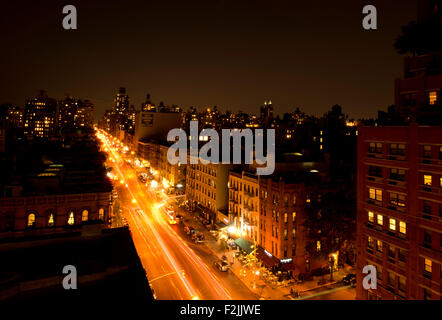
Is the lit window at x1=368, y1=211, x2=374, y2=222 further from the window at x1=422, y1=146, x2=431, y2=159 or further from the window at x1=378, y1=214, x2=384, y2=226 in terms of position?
the window at x1=422, y1=146, x2=431, y2=159

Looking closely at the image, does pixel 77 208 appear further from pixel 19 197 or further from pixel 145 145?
pixel 145 145

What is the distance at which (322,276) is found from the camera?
120ft

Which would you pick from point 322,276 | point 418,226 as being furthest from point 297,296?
point 418,226

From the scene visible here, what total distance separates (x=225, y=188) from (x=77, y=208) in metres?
28.8

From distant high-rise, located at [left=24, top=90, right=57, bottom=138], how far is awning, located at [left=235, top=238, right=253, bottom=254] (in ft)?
570

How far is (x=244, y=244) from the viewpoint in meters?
40.8

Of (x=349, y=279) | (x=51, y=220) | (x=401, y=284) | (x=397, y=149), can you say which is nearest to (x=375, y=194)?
(x=397, y=149)

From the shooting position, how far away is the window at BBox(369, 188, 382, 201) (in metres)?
26.9

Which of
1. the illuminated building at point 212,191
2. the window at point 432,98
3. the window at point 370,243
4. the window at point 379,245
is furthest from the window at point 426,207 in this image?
the illuminated building at point 212,191

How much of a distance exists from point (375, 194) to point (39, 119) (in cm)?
20349

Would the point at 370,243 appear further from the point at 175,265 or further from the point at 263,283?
the point at 175,265

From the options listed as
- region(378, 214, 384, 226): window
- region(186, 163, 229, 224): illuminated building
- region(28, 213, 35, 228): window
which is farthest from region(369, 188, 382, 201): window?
region(28, 213, 35, 228): window

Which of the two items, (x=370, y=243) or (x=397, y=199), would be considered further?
(x=370, y=243)

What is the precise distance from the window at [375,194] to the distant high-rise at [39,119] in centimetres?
19069
